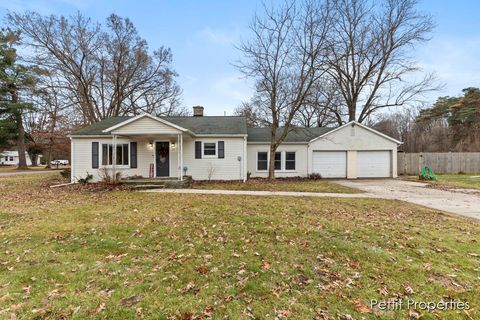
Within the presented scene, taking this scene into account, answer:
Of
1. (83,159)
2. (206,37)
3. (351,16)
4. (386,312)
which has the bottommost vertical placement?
(386,312)

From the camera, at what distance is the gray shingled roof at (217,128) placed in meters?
16.1

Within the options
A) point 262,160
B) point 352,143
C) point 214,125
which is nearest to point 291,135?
point 262,160

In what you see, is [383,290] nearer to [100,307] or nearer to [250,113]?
[100,307]

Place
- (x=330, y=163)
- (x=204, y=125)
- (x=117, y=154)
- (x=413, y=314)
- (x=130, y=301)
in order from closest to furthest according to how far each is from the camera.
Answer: (x=413, y=314) → (x=130, y=301) → (x=117, y=154) → (x=204, y=125) → (x=330, y=163)

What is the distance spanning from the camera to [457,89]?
37188mm

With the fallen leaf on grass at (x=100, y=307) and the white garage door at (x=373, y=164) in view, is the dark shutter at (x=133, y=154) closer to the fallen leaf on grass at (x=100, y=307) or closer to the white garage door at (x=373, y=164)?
the fallen leaf on grass at (x=100, y=307)

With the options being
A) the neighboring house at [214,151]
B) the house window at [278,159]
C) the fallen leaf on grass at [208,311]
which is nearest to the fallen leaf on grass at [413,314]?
the fallen leaf on grass at [208,311]

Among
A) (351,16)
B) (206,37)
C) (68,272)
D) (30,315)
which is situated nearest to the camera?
(30,315)

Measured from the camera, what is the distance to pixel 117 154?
15602 millimetres

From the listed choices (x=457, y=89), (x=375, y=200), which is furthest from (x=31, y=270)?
(x=457, y=89)

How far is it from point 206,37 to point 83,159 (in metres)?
11.9

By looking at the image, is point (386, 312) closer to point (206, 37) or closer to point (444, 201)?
point (444, 201)

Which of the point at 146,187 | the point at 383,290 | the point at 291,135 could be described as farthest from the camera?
the point at 291,135

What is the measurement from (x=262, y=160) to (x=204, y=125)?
4946mm
